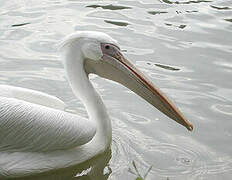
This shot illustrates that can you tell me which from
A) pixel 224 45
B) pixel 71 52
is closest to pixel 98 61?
pixel 71 52

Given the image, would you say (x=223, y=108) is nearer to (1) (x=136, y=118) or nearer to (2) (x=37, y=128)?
(1) (x=136, y=118)

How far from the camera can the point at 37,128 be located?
4.26 m

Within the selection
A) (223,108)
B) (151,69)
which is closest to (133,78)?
(223,108)

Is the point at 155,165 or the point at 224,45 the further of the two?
the point at 224,45

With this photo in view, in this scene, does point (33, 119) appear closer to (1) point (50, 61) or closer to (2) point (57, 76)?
(2) point (57, 76)

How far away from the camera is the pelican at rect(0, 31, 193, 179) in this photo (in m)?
4.24

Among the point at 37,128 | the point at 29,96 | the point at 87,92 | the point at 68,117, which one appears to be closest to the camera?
the point at 37,128

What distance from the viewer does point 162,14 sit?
8.48 meters

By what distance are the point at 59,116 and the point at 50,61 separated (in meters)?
2.49

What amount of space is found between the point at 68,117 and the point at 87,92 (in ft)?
1.67

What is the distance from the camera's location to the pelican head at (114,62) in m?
4.68

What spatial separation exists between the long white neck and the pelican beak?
160mm

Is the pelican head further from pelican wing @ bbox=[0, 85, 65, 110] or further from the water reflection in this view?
the water reflection

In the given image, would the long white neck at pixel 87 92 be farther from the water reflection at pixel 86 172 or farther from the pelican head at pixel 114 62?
the water reflection at pixel 86 172
